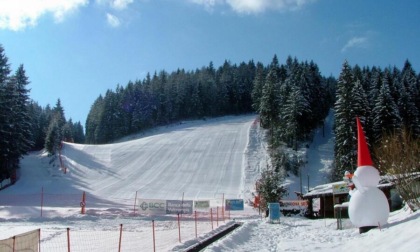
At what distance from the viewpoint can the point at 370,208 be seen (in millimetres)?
14906

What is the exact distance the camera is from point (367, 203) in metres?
15.0

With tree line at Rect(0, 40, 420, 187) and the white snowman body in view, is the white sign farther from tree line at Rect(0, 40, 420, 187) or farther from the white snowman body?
the white snowman body

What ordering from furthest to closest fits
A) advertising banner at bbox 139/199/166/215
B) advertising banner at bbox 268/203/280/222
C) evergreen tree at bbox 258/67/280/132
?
evergreen tree at bbox 258/67/280/132
advertising banner at bbox 139/199/166/215
advertising banner at bbox 268/203/280/222

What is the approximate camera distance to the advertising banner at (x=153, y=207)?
36.9 metres

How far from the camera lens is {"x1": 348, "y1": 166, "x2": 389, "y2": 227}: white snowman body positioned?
14.9m

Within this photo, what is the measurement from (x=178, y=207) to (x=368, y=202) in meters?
24.1

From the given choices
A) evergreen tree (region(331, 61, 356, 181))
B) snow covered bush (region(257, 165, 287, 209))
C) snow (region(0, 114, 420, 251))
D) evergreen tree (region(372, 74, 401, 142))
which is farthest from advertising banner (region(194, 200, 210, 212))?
evergreen tree (region(372, 74, 401, 142))

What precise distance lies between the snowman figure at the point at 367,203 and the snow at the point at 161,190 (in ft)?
7.62

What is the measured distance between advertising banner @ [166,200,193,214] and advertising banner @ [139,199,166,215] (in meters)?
0.44

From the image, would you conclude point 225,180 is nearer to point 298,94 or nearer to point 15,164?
point 298,94

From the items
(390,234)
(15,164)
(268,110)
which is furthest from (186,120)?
(390,234)

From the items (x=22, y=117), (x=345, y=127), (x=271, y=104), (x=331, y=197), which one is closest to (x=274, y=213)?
(x=331, y=197)

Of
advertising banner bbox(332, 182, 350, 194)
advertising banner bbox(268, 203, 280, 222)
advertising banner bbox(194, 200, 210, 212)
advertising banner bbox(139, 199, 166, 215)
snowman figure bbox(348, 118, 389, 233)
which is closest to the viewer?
snowman figure bbox(348, 118, 389, 233)

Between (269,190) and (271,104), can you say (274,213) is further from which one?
(271,104)
